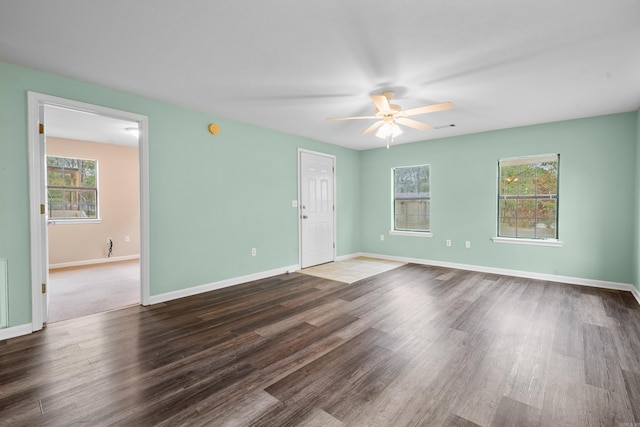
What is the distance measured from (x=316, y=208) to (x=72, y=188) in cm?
500

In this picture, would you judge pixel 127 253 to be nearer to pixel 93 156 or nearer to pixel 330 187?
pixel 93 156

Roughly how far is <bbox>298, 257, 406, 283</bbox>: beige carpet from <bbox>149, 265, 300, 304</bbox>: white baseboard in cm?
42

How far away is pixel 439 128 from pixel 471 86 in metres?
1.79

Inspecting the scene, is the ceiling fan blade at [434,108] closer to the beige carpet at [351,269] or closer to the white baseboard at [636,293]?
the beige carpet at [351,269]

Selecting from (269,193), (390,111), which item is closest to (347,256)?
(269,193)

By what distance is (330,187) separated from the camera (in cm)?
611

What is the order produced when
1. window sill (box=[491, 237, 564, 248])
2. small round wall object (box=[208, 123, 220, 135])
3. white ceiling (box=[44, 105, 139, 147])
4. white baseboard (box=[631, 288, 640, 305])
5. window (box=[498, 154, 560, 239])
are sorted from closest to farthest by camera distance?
white baseboard (box=[631, 288, 640, 305])
small round wall object (box=[208, 123, 220, 135])
white ceiling (box=[44, 105, 139, 147])
window sill (box=[491, 237, 564, 248])
window (box=[498, 154, 560, 239])

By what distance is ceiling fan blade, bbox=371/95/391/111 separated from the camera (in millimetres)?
2982

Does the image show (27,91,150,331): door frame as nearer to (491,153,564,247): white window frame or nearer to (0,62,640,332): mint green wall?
(0,62,640,332): mint green wall

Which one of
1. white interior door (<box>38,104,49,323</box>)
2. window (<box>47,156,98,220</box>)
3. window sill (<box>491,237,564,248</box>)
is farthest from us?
window (<box>47,156,98,220</box>)

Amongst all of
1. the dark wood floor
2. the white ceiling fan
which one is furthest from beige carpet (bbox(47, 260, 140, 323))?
the white ceiling fan

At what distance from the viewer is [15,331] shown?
2.69m

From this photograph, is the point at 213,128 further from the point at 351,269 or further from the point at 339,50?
the point at 351,269

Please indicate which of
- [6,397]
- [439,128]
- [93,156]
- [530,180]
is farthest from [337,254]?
[93,156]
